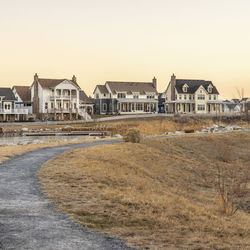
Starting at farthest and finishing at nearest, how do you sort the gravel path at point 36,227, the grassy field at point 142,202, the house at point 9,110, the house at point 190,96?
1. the house at point 190,96
2. the house at point 9,110
3. the grassy field at point 142,202
4. the gravel path at point 36,227

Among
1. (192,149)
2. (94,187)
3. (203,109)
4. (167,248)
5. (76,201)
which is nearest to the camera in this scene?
(167,248)

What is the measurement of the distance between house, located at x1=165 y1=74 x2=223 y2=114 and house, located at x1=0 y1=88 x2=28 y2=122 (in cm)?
3732

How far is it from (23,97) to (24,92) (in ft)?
7.40

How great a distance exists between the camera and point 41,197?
37.2ft

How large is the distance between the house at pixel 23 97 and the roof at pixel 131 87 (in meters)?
19.7

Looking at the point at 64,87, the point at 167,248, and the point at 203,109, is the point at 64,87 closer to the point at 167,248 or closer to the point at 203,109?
the point at 203,109

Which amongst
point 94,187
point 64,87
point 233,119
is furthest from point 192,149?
point 233,119

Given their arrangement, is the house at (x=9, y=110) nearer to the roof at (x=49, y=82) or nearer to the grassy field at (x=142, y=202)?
the roof at (x=49, y=82)

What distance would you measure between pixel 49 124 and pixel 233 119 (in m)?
45.5

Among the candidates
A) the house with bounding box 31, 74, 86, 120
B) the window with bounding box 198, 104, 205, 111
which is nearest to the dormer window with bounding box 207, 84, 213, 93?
the window with bounding box 198, 104, 205, 111

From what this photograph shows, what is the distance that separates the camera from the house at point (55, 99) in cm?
7475

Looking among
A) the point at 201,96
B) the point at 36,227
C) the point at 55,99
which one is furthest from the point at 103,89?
the point at 36,227

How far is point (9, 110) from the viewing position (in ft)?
236

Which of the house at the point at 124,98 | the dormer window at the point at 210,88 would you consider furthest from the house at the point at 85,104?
the dormer window at the point at 210,88
